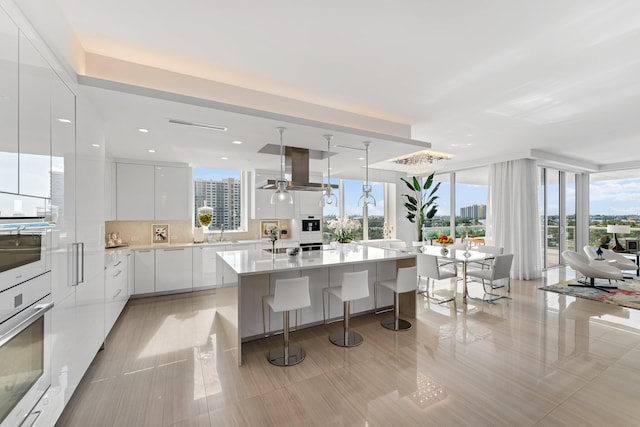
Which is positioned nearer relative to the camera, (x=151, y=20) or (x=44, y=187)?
(x=44, y=187)

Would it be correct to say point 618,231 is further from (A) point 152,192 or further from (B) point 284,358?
(A) point 152,192

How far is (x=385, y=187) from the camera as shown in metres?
8.50

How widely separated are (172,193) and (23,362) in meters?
4.14

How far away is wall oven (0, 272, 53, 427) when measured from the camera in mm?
1141

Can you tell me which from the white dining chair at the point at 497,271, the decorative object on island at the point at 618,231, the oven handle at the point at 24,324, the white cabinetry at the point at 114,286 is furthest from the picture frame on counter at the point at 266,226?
the decorative object on island at the point at 618,231

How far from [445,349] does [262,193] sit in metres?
4.34

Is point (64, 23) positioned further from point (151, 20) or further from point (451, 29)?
point (451, 29)

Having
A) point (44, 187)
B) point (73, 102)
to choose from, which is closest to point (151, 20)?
point (73, 102)

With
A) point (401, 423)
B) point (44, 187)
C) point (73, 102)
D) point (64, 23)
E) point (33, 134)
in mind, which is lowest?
point (401, 423)

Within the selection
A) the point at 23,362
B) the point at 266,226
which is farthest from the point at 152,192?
the point at 23,362

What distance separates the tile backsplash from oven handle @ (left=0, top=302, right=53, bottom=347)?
4.03 m

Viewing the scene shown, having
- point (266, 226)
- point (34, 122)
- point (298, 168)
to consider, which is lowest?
point (266, 226)

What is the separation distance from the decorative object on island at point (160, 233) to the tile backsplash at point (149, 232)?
38mm

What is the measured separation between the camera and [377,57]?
238cm
